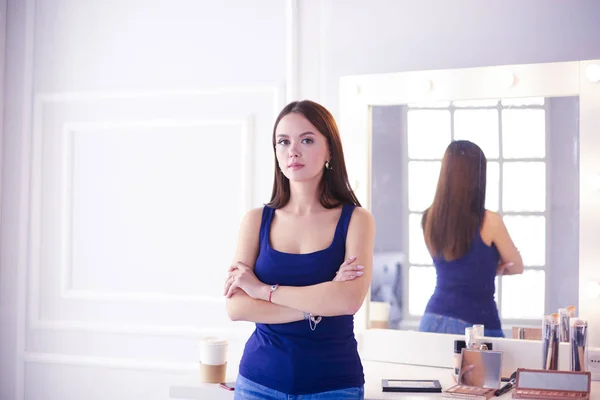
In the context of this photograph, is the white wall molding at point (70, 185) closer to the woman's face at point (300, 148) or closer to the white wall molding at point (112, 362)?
the white wall molding at point (112, 362)

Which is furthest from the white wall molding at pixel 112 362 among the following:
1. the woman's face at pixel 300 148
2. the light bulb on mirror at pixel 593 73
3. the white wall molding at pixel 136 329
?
the light bulb on mirror at pixel 593 73

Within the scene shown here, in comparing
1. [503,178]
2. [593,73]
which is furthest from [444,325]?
[593,73]

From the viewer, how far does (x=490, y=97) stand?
2408 millimetres

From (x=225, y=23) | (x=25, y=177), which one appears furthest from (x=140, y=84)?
(x=25, y=177)

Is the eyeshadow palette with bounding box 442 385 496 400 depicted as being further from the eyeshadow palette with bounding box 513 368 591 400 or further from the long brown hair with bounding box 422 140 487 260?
the long brown hair with bounding box 422 140 487 260

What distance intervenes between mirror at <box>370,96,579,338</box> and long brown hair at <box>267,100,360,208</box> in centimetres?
46

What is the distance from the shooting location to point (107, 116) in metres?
3.08

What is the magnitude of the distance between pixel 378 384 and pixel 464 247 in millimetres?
542

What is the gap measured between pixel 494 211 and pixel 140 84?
152cm

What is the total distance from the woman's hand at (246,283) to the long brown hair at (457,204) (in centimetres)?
74

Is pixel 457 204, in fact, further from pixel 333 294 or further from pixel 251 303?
pixel 251 303

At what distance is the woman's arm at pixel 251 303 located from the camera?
1907 millimetres

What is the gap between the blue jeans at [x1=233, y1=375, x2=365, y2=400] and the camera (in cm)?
184

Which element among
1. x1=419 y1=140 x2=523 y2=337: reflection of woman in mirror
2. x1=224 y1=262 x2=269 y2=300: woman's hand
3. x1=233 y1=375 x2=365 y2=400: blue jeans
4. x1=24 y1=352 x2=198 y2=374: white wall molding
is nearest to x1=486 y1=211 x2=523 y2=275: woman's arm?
x1=419 y1=140 x2=523 y2=337: reflection of woman in mirror
